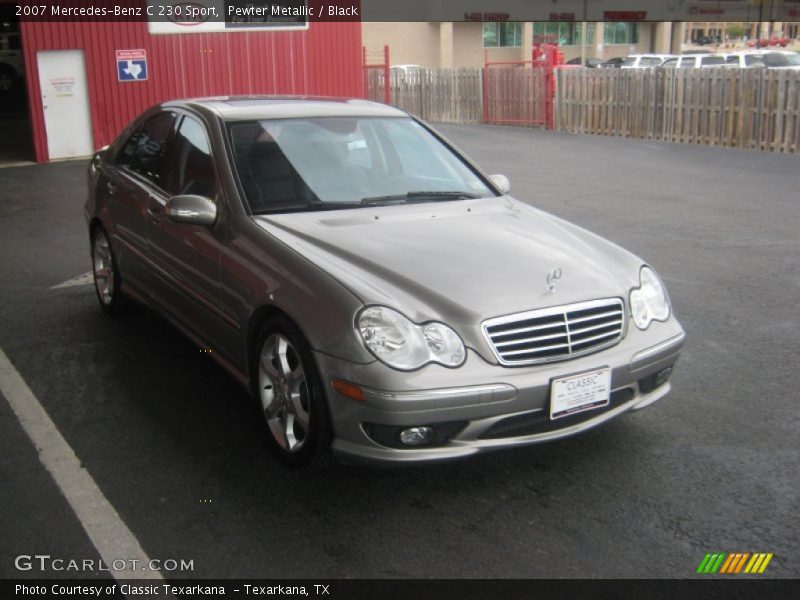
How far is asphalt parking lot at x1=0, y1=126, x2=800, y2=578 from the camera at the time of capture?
3.29m

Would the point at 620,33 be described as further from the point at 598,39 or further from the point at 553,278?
the point at 553,278

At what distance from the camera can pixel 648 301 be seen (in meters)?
4.11

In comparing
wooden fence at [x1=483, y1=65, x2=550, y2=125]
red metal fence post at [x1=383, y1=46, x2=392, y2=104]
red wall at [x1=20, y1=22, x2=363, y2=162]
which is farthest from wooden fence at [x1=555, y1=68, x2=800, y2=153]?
red metal fence post at [x1=383, y1=46, x2=392, y2=104]

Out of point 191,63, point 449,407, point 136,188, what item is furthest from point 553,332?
point 191,63

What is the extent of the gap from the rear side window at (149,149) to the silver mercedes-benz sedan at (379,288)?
34 mm

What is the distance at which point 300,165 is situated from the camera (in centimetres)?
477

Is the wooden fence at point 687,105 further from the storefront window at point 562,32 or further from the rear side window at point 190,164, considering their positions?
→ the storefront window at point 562,32

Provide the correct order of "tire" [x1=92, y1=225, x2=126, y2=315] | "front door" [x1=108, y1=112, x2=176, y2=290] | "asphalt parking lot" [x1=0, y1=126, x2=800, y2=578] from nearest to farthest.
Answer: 1. "asphalt parking lot" [x1=0, y1=126, x2=800, y2=578]
2. "front door" [x1=108, y1=112, x2=176, y2=290]
3. "tire" [x1=92, y1=225, x2=126, y2=315]

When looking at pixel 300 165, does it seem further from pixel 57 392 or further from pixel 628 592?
pixel 628 592

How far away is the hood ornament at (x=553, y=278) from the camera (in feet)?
12.4

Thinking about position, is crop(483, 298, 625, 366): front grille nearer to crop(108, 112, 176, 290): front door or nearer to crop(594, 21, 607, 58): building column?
crop(108, 112, 176, 290): front door

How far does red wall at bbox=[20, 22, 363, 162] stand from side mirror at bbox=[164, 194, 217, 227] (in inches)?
526

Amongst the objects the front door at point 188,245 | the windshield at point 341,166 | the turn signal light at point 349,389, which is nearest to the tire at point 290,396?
the turn signal light at point 349,389

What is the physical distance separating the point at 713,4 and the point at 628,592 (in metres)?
59.4
